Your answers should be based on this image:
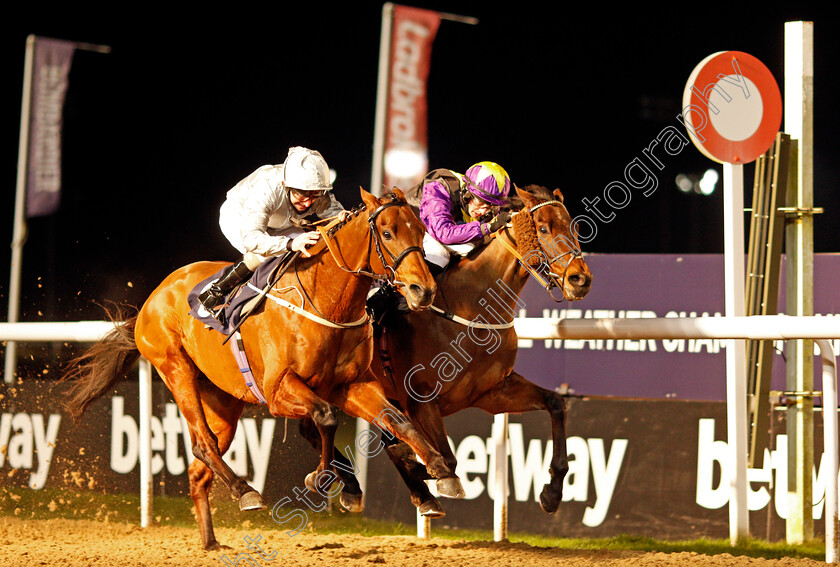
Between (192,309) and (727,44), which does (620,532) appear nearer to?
(192,309)

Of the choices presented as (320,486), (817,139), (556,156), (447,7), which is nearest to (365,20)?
(447,7)

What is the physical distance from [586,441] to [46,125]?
765 centimetres

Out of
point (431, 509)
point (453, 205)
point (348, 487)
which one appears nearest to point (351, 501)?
point (348, 487)

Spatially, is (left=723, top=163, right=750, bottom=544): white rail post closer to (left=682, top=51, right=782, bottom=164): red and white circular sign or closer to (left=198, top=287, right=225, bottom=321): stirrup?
(left=682, top=51, right=782, bottom=164): red and white circular sign

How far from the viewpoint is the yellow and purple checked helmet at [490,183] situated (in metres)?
4.35

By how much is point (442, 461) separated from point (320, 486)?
482mm

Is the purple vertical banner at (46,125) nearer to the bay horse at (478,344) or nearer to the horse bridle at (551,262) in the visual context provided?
the bay horse at (478,344)

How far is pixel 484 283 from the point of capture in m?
4.28

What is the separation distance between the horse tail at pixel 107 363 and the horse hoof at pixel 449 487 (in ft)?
7.39

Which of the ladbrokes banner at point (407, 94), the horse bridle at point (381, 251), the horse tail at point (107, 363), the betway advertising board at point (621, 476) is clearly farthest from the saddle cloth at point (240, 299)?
the ladbrokes banner at point (407, 94)

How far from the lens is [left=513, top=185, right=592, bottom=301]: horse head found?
384 centimetres

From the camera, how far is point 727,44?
1102 cm

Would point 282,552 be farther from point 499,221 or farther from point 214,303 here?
point 499,221

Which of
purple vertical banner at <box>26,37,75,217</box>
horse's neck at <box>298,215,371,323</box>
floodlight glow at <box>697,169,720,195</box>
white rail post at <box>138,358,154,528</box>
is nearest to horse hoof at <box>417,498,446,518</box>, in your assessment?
horse's neck at <box>298,215,371,323</box>
